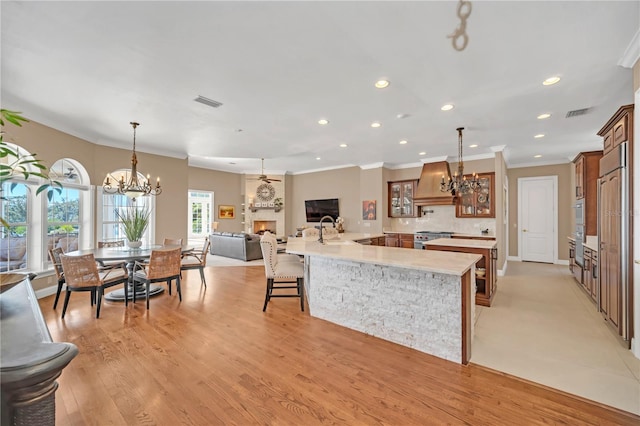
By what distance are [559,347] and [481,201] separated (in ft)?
14.8

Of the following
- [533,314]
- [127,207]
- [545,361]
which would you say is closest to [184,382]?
[545,361]

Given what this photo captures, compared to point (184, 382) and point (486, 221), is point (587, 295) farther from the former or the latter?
point (184, 382)

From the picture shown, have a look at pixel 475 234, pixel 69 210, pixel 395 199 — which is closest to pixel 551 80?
pixel 475 234

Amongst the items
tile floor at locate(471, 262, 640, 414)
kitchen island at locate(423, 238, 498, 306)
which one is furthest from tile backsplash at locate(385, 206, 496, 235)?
kitchen island at locate(423, 238, 498, 306)

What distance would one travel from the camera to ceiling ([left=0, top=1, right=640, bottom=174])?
208cm

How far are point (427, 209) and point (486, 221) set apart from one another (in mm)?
1503

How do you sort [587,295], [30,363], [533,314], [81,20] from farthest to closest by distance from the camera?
[587,295]
[533,314]
[81,20]
[30,363]

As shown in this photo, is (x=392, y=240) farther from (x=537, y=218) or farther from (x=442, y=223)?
(x=537, y=218)

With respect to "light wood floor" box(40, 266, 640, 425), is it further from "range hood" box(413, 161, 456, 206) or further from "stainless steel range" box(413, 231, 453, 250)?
"range hood" box(413, 161, 456, 206)

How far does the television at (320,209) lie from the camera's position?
30.6 ft

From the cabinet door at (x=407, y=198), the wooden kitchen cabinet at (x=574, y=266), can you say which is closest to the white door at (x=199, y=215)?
the cabinet door at (x=407, y=198)

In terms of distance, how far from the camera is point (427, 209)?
7781mm

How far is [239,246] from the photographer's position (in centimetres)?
785

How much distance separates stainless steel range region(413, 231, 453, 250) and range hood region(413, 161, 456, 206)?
78 cm
